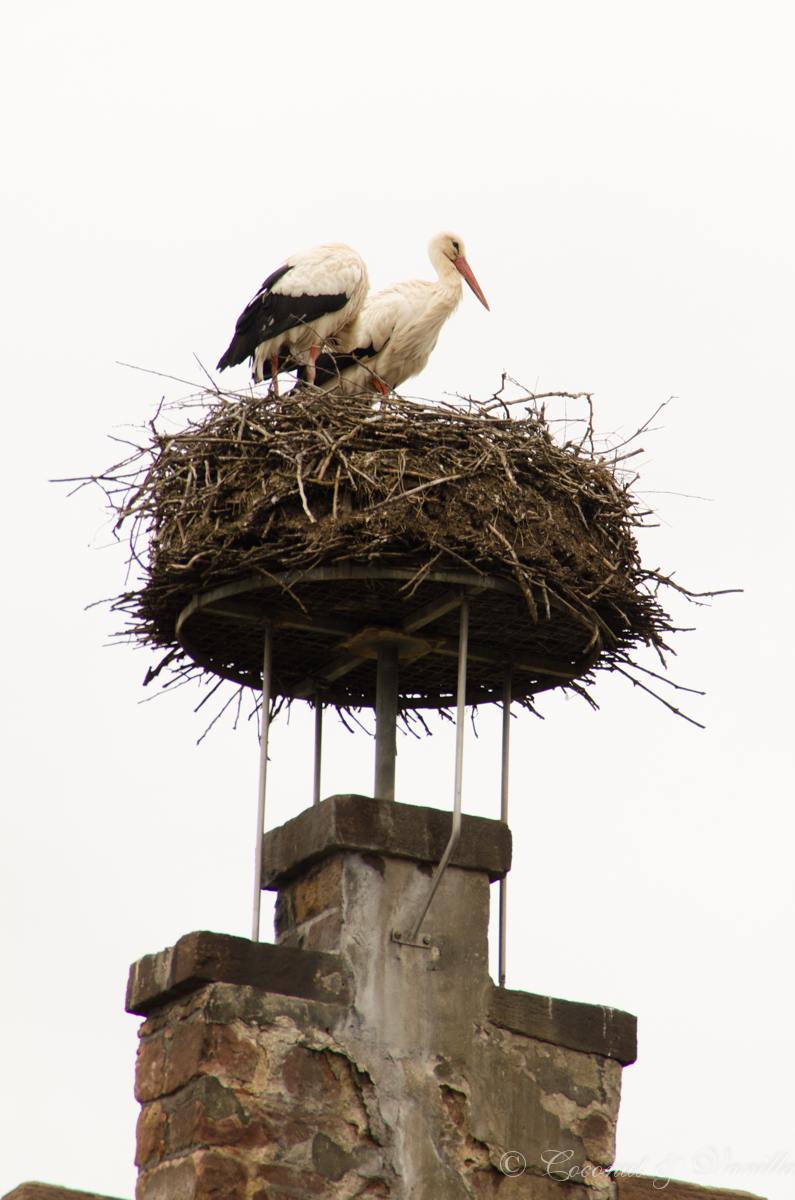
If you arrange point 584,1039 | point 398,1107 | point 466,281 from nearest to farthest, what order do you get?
point 398,1107
point 584,1039
point 466,281

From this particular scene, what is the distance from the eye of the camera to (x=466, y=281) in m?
9.59

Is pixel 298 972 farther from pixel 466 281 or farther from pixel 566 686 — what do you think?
pixel 466 281

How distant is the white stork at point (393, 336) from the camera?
29.5 ft

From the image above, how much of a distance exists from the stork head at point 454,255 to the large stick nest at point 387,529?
3068 mm

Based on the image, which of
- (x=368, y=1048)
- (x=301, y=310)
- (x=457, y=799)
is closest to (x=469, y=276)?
(x=301, y=310)

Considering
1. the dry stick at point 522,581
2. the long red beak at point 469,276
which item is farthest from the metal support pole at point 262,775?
the long red beak at point 469,276

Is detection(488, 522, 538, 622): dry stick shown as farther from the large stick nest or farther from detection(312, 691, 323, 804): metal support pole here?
detection(312, 691, 323, 804): metal support pole

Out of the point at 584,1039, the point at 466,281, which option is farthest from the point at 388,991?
the point at 466,281

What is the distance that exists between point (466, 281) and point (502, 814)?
4.48 m

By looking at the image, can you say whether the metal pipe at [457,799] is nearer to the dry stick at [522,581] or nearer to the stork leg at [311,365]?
the dry stick at [522,581]

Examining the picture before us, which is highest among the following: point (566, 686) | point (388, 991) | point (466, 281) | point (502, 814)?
point (466, 281)

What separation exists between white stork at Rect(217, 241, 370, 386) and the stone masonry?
3678 millimetres

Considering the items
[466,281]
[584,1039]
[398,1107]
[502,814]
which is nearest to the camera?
[398,1107]

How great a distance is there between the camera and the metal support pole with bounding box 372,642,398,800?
5.97 m
